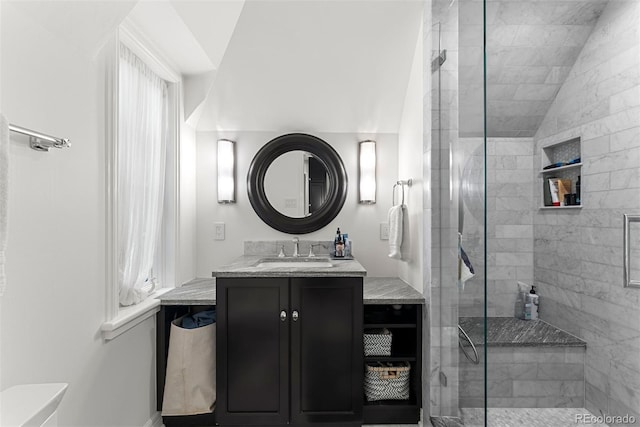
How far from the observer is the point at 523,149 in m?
2.73

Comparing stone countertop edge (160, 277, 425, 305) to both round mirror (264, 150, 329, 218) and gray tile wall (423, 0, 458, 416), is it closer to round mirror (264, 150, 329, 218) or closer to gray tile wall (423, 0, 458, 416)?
gray tile wall (423, 0, 458, 416)

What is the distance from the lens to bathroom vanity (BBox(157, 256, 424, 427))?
6.88ft

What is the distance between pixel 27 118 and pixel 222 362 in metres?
1.53

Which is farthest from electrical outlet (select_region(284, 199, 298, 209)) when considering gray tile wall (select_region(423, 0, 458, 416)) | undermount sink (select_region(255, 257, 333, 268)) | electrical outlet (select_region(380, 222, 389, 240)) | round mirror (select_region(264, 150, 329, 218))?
gray tile wall (select_region(423, 0, 458, 416))

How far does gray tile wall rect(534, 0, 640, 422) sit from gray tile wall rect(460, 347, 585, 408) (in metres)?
0.07

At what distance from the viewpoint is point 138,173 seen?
2.03 metres

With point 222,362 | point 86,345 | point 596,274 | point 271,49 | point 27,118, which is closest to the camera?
point 27,118

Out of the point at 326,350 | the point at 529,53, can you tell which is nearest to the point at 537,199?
the point at 529,53

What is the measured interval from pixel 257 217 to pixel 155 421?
58.0 inches

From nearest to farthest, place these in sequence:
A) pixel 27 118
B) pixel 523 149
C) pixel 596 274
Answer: pixel 27 118
pixel 596 274
pixel 523 149

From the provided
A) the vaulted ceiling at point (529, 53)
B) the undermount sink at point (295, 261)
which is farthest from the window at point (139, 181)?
the vaulted ceiling at point (529, 53)

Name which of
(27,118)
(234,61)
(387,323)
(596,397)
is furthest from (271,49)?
(596,397)

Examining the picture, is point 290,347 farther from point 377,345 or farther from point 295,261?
point 295,261

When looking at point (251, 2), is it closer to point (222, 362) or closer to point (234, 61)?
point (234, 61)
